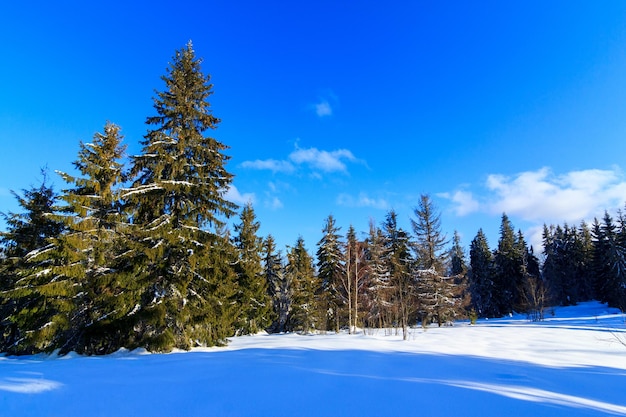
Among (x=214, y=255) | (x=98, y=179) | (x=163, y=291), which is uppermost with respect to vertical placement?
(x=98, y=179)

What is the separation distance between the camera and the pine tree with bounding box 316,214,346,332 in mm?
27609

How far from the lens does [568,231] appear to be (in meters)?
50.4

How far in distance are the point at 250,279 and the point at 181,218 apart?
36.4 ft

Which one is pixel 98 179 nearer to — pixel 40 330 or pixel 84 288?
pixel 84 288

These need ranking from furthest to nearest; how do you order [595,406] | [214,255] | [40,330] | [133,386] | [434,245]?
[434,245], [214,255], [40,330], [133,386], [595,406]

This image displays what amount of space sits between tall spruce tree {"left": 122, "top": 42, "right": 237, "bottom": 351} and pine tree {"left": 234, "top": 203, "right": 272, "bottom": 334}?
7.69m

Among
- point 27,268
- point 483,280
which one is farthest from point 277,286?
point 483,280

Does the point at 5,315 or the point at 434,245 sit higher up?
the point at 434,245

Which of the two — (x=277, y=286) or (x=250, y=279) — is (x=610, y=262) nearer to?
(x=277, y=286)

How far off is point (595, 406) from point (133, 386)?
244 inches

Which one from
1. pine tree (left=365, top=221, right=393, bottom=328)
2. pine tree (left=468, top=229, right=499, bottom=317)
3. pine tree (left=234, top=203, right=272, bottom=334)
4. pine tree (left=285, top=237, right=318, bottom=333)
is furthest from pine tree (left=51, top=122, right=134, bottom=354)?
pine tree (left=468, top=229, right=499, bottom=317)

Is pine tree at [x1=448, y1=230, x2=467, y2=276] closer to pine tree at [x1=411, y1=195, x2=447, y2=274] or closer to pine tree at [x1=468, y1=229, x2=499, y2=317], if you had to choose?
pine tree at [x1=468, y1=229, x2=499, y2=317]

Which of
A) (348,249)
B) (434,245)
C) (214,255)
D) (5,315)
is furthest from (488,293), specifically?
(5,315)

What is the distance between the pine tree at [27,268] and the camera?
1238 centimetres
